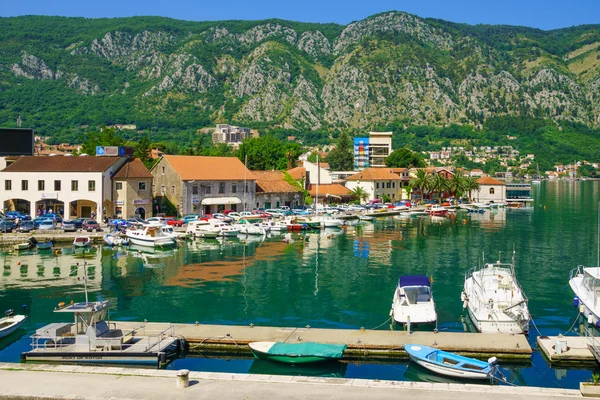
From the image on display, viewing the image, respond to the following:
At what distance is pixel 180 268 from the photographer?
5725 cm

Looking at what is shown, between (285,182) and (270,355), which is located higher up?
(285,182)

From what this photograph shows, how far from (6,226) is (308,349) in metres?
59.5

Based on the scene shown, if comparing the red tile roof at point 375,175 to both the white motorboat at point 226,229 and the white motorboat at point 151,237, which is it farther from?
the white motorboat at point 151,237

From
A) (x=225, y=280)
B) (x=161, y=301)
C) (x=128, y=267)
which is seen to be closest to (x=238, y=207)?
(x=128, y=267)

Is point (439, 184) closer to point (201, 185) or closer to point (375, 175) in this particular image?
point (375, 175)

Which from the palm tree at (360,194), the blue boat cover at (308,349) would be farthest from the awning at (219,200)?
the blue boat cover at (308,349)

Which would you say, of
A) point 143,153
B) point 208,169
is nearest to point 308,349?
point 208,169

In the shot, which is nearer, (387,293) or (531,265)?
(387,293)

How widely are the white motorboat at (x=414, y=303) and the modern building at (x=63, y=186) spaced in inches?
2224

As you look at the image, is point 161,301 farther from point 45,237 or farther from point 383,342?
point 45,237

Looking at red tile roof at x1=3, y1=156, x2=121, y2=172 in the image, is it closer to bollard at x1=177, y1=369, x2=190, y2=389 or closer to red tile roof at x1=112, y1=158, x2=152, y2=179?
red tile roof at x1=112, y1=158, x2=152, y2=179

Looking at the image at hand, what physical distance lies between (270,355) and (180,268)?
96.8 ft

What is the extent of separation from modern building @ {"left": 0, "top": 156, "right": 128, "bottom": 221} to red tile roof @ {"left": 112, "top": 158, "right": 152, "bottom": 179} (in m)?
1.09

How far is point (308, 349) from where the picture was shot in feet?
96.1
